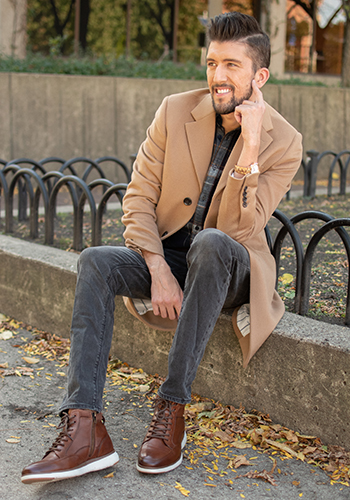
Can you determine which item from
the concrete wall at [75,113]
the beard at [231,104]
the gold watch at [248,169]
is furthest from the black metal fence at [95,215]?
the concrete wall at [75,113]

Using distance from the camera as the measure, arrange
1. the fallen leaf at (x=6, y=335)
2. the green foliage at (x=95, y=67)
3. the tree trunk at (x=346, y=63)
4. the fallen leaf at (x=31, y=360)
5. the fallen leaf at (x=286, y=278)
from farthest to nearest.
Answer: the tree trunk at (x=346, y=63), the green foliage at (x=95, y=67), the fallen leaf at (x=6, y=335), the fallen leaf at (x=286, y=278), the fallen leaf at (x=31, y=360)

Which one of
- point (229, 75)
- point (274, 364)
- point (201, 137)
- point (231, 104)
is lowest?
→ point (274, 364)

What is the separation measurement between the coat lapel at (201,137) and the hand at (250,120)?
24cm

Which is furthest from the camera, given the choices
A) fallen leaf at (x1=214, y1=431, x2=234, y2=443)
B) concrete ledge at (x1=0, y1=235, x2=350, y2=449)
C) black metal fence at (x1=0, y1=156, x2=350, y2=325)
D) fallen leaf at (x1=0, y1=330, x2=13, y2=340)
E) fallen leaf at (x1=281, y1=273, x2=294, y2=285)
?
fallen leaf at (x1=0, y1=330, x2=13, y2=340)

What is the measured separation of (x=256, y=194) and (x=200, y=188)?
1.05 feet

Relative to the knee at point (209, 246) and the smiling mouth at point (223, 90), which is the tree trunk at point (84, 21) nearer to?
the smiling mouth at point (223, 90)

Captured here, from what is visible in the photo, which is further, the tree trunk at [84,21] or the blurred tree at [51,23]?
the tree trunk at [84,21]

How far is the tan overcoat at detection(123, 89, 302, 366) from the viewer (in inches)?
119

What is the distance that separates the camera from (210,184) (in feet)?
10.7

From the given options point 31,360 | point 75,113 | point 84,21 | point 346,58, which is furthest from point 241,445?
point 84,21

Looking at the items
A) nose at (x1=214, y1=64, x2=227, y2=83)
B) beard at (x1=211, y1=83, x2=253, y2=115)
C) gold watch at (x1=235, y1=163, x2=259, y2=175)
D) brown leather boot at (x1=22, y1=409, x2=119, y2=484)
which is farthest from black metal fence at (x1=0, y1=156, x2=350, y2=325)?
brown leather boot at (x1=22, y1=409, x2=119, y2=484)

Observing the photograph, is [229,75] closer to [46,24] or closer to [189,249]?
[189,249]

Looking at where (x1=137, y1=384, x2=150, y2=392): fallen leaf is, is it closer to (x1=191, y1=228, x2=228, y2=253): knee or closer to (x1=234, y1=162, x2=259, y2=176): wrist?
(x1=191, y1=228, x2=228, y2=253): knee

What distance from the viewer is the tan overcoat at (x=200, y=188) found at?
3016mm
